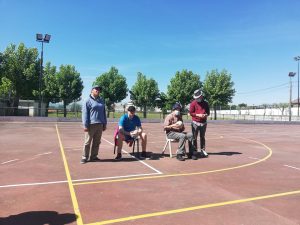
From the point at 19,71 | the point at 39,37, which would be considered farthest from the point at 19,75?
the point at 39,37

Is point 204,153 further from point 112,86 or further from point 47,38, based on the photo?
point 112,86

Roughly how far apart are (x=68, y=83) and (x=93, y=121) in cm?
4059

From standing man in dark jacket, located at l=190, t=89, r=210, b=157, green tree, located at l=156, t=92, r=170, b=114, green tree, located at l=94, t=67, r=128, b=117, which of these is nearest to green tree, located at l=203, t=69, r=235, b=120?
green tree, located at l=156, t=92, r=170, b=114

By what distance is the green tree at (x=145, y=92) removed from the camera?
50.6m

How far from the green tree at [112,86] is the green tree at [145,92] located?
191cm

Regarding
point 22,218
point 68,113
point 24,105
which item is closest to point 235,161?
point 22,218

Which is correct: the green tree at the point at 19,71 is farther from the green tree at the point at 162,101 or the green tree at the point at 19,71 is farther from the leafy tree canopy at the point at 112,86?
the green tree at the point at 162,101

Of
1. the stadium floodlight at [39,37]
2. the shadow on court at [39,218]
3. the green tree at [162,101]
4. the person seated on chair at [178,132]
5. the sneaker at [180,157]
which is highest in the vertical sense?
the stadium floodlight at [39,37]

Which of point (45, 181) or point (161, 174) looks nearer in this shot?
point (45, 181)

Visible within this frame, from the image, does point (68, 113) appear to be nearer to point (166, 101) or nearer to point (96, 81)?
point (96, 81)

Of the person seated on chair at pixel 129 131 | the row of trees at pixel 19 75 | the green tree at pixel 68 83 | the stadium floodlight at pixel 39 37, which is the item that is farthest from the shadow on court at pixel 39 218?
the green tree at pixel 68 83

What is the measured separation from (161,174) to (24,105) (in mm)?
39962

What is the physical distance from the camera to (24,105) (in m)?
43.2

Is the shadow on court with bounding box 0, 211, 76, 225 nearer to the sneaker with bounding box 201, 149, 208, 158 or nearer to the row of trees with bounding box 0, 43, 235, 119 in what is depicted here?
the sneaker with bounding box 201, 149, 208, 158
